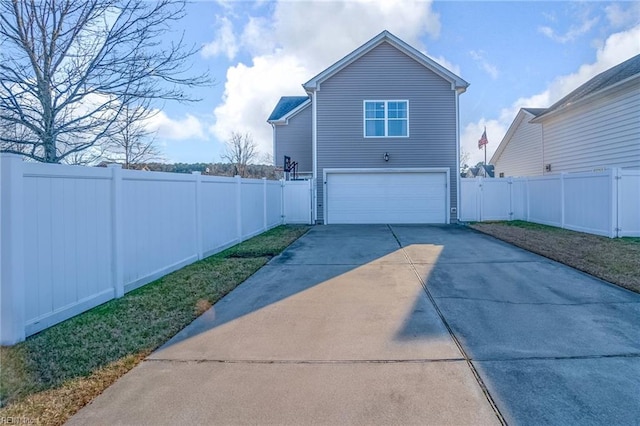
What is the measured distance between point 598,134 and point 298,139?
13.6m

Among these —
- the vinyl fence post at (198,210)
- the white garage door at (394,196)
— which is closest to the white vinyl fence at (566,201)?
the white garage door at (394,196)

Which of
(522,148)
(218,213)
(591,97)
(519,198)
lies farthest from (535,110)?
(218,213)

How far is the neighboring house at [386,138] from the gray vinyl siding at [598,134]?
503 centimetres

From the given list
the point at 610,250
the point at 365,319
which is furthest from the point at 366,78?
the point at 365,319

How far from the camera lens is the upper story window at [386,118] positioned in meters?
15.7

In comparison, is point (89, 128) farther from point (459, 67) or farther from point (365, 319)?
point (459, 67)

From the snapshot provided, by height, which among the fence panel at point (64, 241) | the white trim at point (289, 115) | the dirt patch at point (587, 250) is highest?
the white trim at point (289, 115)

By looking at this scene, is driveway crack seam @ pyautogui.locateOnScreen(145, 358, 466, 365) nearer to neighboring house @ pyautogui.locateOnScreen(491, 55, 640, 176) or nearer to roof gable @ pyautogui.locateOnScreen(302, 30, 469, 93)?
neighboring house @ pyautogui.locateOnScreen(491, 55, 640, 176)

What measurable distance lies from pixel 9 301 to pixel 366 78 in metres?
14.5

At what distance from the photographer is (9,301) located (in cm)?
359

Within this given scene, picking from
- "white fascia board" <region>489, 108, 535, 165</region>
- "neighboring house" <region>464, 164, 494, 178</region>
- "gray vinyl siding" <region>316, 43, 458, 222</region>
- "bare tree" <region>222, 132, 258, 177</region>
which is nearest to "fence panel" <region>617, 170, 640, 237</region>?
"gray vinyl siding" <region>316, 43, 458, 222</region>

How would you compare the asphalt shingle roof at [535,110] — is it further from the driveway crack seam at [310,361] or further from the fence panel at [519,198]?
the driveway crack seam at [310,361]

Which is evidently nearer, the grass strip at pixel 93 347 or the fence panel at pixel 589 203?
the grass strip at pixel 93 347

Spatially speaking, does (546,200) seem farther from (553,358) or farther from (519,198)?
(553,358)
